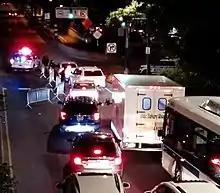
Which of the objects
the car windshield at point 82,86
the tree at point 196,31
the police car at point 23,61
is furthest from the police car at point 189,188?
the police car at point 23,61

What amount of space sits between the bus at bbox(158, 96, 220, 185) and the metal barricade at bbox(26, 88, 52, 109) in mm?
15305

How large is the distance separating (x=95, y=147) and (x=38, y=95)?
17.3m

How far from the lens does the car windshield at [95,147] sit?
1898 centimetres

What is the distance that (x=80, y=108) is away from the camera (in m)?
26.2

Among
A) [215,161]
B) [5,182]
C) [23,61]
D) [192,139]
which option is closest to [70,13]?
[23,61]

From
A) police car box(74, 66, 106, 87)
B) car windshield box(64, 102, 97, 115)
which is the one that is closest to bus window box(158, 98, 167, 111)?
car windshield box(64, 102, 97, 115)

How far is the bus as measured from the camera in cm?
1599

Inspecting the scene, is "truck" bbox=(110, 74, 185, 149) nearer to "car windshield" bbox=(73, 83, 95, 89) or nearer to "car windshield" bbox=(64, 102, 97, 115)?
"car windshield" bbox=(64, 102, 97, 115)

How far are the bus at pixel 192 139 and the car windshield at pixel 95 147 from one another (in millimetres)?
1712

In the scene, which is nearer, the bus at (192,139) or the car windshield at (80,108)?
the bus at (192,139)

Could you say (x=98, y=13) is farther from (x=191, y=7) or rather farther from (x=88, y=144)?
(x=88, y=144)

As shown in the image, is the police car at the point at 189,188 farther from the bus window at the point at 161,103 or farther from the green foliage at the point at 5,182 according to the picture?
the bus window at the point at 161,103

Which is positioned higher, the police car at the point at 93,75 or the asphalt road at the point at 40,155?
the police car at the point at 93,75

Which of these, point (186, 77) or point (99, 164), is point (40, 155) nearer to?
point (99, 164)
